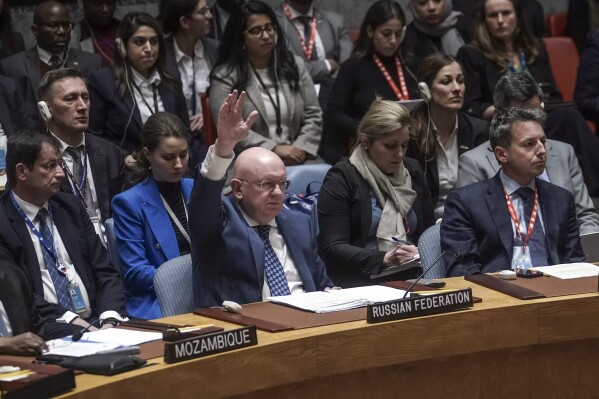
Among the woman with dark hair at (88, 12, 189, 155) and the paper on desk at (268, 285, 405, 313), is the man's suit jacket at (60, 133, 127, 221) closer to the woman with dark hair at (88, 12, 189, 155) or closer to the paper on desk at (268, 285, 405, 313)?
the woman with dark hair at (88, 12, 189, 155)

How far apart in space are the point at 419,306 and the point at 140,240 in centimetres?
144

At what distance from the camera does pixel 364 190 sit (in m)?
4.79

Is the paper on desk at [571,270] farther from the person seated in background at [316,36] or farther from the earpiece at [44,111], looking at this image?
the person seated in background at [316,36]

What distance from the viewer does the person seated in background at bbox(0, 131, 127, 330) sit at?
4.21 metres

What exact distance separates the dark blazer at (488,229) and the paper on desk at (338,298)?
63 centimetres

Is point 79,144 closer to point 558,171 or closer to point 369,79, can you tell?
point 369,79

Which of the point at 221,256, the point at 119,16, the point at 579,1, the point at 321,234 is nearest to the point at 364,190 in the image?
the point at 321,234

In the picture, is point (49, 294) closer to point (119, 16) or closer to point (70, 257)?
point (70, 257)

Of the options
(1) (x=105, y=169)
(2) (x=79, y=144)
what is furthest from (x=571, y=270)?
(2) (x=79, y=144)

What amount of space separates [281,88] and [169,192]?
4.76ft

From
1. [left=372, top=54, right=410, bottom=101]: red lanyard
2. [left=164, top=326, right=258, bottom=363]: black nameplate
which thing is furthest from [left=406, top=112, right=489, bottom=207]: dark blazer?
[left=164, top=326, right=258, bottom=363]: black nameplate

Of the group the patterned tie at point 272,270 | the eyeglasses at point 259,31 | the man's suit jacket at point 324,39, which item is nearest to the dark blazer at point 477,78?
the man's suit jacket at point 324,39

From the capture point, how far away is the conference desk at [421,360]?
9.81 feet

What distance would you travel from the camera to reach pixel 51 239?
4.31m
